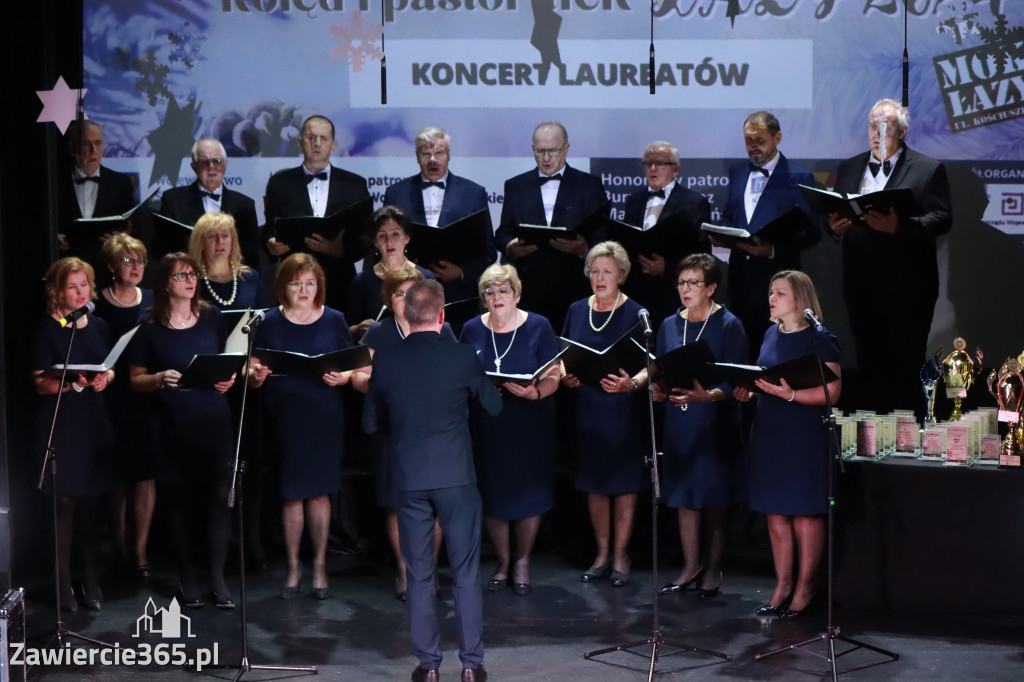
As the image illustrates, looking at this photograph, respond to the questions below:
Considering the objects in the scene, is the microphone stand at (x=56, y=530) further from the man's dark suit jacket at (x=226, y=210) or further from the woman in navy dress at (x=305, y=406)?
the man's dark suit jacket at (x=226, y=210)

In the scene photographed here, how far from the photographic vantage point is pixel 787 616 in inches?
225

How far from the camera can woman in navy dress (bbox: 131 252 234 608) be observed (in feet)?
19.5

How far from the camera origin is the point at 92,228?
6676 mm

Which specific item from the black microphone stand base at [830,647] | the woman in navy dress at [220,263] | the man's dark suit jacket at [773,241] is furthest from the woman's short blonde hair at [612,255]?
the black microphone stand base at [830,647]

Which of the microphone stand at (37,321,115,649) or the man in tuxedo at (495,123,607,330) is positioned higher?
the man in tuxedo at (495,123,607,330)

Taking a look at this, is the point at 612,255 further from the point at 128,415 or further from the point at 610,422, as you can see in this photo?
the point at 128,415

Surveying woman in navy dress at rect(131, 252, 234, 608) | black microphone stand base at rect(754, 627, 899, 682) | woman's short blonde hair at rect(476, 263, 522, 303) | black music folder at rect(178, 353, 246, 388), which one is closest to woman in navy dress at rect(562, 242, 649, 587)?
woman's short blonde hair at rect(476, 263, 522, 303)

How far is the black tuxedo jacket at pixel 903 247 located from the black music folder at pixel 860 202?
29 cm

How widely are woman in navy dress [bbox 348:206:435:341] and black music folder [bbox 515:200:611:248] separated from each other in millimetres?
544

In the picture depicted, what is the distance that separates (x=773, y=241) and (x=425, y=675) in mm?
2880

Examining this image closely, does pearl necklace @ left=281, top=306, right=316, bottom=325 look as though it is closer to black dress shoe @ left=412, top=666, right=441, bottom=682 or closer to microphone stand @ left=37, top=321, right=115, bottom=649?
microphone stand @ left=37, top=321, right=115, bottom=649

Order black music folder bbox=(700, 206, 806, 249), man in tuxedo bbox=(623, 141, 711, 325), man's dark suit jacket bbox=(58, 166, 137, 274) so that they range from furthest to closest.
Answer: man's dark suit jacket bbox=(58, 166, 137, 274) → man in tuxedo bbox=(623, 141, 711, 325) → black music folder bbox=(700, 206, 806, 249)

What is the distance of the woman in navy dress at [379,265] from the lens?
6441 mm

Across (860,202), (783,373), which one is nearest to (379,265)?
(783,373)
